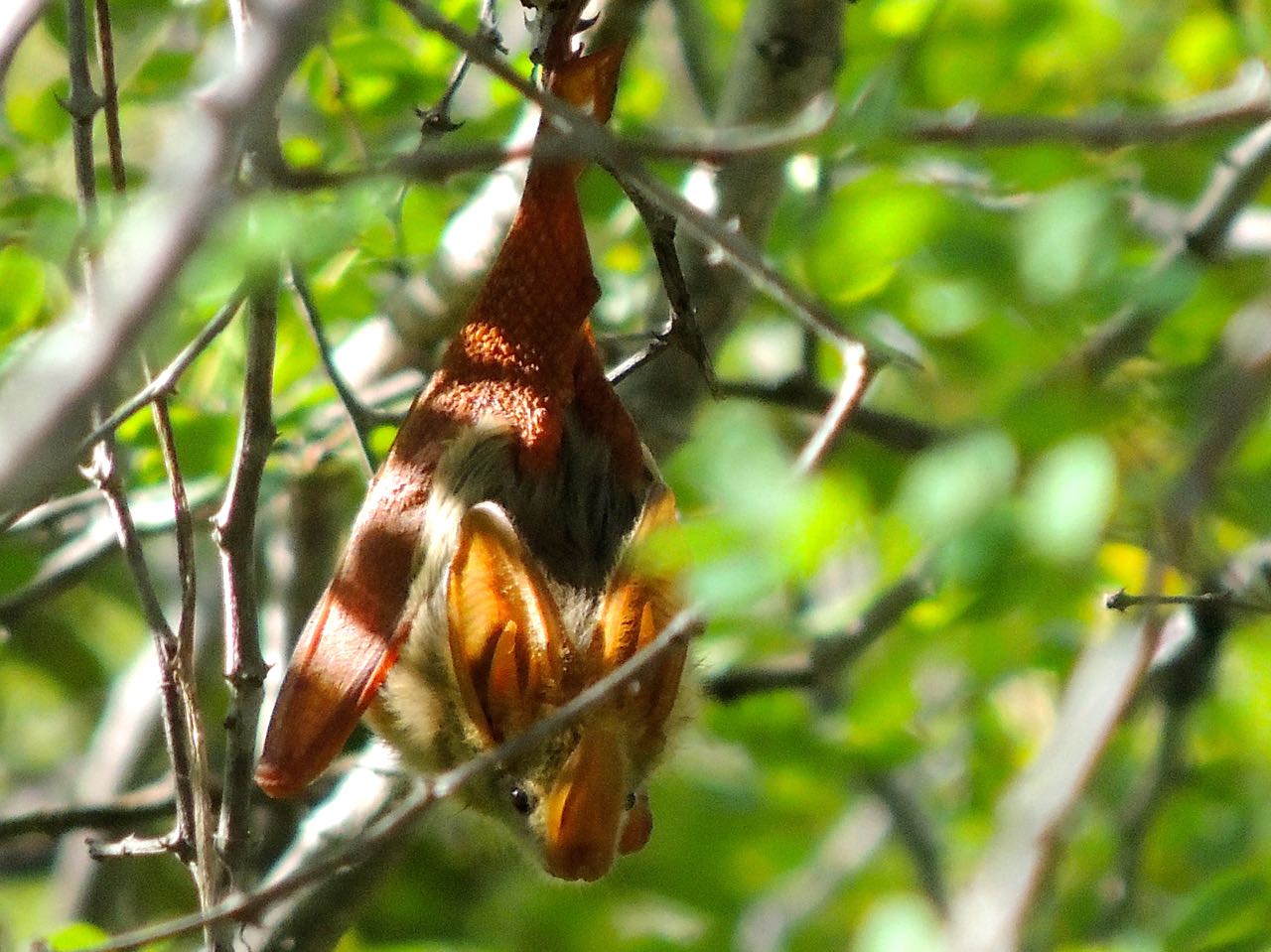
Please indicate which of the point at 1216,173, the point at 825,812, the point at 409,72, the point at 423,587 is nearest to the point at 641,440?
the point at 423,587

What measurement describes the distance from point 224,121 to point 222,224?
279mm

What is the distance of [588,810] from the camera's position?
11.5 feet

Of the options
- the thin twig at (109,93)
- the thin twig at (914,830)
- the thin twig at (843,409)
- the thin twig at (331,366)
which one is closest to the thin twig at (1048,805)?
the thin twig at (843,409)

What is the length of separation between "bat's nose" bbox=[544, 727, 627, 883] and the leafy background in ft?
1.18

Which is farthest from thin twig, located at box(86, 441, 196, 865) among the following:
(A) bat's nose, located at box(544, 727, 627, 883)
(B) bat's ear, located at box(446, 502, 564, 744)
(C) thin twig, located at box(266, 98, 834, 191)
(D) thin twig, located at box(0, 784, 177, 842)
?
(C) thin twig, located at box(266, 98, 834, 191)

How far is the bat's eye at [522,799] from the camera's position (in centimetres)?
375

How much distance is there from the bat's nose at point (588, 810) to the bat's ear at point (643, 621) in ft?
0.53

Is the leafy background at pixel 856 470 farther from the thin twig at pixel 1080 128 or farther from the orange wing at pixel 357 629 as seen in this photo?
the orange wing at pixel 357 629

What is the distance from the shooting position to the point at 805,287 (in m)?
3.97

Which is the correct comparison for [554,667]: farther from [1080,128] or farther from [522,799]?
[1080,128]

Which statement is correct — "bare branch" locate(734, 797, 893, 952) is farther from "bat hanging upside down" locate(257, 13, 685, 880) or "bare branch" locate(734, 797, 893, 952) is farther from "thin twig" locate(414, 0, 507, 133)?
"thin twig" locate(414, 0, 507, 133)

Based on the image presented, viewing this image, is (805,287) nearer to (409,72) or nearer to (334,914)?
(409,72)

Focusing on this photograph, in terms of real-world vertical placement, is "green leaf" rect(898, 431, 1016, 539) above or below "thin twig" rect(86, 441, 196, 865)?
below

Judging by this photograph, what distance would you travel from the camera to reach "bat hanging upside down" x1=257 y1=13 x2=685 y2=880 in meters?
3.61
